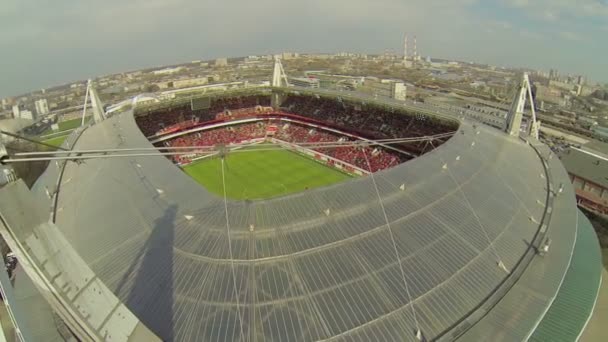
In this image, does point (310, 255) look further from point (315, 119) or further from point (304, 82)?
point (304, 82)

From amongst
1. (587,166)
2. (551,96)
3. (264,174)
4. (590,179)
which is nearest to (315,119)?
(264,174)

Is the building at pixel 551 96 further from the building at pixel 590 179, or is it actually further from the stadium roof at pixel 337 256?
the stadium roof at pixel 337 256

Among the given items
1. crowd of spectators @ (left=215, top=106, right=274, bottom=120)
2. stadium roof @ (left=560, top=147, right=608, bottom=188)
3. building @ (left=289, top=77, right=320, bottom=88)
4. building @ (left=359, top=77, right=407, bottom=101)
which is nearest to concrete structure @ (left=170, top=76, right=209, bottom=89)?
building @ (left=289, top=77, right=320, bottom=88)

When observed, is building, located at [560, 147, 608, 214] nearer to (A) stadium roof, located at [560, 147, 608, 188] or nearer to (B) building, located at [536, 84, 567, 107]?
(A) stadium roof, located at [560, 147, 608, 188]

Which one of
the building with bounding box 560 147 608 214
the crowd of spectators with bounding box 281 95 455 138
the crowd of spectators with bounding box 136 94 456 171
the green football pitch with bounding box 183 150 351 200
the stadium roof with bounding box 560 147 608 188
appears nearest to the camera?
the building with bounding box 560 147 608 214

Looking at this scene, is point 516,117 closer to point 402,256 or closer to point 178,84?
point 402,256

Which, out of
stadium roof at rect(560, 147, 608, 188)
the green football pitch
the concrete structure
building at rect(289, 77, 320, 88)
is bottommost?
the green football pitch

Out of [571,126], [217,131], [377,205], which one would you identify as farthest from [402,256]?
[571,126]

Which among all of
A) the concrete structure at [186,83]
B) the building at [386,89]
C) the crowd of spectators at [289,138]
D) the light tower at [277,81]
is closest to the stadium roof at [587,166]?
the crowd of spectators at [289,138]
